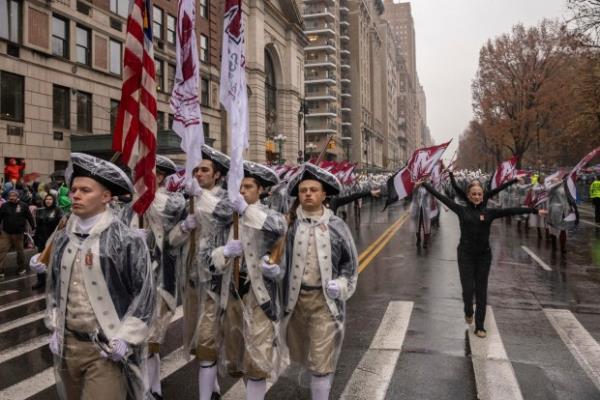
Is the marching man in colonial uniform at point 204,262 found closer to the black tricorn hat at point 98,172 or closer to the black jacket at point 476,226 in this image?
the black tricorn hat at point 98,172

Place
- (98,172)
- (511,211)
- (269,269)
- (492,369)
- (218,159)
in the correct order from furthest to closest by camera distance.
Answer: (511,211), (492,369), (218,159), (269,269), (98,172)

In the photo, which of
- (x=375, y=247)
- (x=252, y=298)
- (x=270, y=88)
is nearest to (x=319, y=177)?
(x=252, y=298)

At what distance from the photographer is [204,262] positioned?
4.50 metres

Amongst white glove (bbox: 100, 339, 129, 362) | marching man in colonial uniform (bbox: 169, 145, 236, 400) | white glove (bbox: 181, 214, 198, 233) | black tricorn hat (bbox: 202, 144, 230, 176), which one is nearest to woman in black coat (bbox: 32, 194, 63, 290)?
black tricorn hat (bbox: 202, 144, 230, 176)

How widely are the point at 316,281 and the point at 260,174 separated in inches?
43.7

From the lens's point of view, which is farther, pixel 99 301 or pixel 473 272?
pixel 473 272

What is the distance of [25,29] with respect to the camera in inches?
859

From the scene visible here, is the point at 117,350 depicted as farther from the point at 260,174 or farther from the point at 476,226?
the point at 476,226

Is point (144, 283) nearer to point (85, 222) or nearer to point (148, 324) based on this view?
point (148, 324)

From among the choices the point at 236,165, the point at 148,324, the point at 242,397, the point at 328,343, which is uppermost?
the point at 236,165

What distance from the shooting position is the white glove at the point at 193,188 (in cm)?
465

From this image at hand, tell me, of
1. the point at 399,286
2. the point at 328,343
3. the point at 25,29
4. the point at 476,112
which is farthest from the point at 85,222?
the point at 476,112

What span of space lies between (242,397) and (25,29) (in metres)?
22.2

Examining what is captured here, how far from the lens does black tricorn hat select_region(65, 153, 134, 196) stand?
3240 mm
